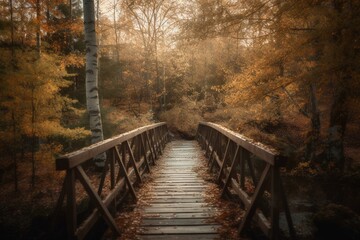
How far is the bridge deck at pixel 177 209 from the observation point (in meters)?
3.90

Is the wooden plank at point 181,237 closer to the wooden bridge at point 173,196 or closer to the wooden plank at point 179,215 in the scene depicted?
the wooden bridge at point 173,196

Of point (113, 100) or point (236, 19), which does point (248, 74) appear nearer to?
point (236, 19)

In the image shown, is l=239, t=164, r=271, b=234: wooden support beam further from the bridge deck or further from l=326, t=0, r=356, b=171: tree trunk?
l=326, t=0, r=356, b=171: tree trunk

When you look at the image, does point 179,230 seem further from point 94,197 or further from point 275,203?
point 275,203

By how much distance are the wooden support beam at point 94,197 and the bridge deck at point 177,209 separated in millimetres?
417

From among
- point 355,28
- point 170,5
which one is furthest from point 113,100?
point 355,28

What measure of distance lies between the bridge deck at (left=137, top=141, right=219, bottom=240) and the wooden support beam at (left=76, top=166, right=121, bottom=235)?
0.42m

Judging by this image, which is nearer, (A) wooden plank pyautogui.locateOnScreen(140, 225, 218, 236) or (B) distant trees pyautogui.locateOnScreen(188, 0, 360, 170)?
(A) wooden plank pyautogui.locateOnScreen(140, 225, 218, 236)

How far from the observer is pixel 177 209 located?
485 cm

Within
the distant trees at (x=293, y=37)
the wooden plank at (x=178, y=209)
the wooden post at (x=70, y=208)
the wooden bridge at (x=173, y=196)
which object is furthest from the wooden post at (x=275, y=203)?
the distant trees at (x=293, y=37)

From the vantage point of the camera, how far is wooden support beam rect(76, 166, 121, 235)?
311cm

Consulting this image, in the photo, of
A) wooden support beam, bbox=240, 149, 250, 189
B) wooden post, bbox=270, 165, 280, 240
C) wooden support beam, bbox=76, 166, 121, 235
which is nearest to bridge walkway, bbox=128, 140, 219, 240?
wooden support beam, bbox=76, 166, 121, 235

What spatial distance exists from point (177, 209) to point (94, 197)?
1886 millimetres

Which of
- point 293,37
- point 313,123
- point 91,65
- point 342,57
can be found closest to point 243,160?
point 342,57
